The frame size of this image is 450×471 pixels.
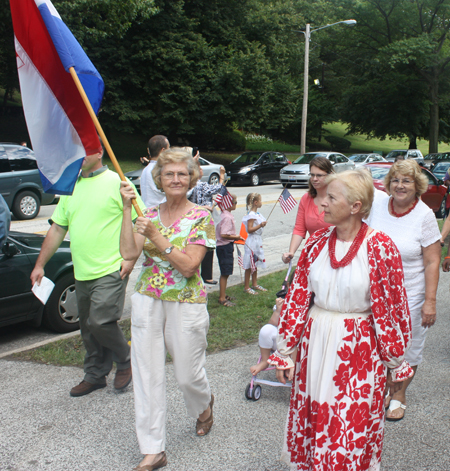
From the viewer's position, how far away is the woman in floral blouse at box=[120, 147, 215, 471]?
10.5 ft

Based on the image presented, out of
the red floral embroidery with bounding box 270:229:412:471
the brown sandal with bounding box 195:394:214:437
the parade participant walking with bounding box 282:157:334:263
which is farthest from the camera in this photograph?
the parade participant walking with bounding box 282:157:334:263

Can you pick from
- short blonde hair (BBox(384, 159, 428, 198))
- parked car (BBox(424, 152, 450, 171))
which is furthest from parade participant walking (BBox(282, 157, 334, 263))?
parked car (BBox(424, 152, 450, 171))

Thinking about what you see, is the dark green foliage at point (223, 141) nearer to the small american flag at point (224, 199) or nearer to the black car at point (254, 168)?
the black car at point (254, 168)

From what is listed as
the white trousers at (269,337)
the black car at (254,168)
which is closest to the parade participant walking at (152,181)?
the white trousers at (269,337)

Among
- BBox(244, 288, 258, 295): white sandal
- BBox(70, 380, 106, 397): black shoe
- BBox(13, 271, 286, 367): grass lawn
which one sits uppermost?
BBox(70, 380, 106, 397): black shoe

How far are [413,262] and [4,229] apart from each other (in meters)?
3.49

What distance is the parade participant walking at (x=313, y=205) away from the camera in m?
4.55

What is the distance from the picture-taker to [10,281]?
17.2 feet

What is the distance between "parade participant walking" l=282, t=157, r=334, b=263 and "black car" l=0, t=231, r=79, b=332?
2.62m

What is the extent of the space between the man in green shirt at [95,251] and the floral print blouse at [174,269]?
810mm

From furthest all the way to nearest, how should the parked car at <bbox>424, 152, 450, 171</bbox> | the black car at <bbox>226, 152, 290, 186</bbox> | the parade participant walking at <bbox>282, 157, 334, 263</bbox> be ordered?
the parked car at <bbox>424, 152, 450, 171</bbox>
the black car at <bbox>226, 152, 290, 186</bbox>
the parade participant walking at <bbox>282, 157, 334, 263</bbox>

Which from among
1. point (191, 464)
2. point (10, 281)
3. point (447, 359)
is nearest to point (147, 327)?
point (191, 464)

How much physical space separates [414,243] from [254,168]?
70.4ft

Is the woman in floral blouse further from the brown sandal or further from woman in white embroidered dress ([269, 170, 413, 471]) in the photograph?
woman in white embroidered dress ([269, 170, 413, 471])
